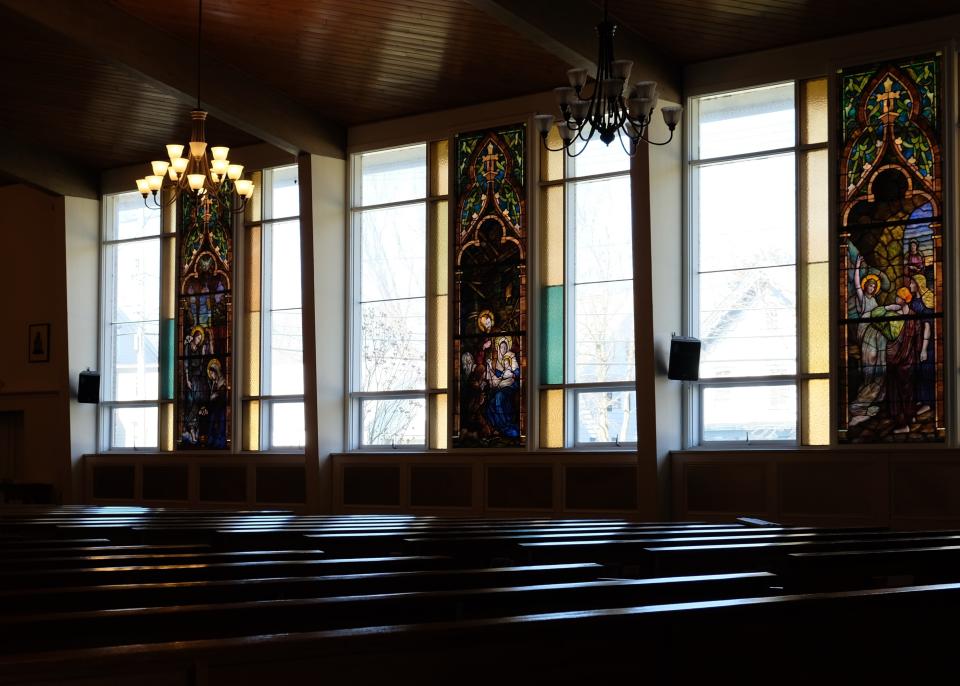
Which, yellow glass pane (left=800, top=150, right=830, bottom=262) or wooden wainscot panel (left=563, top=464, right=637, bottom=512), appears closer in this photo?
yellow glass pane (left=800, top=150, right=830, bottom=262)

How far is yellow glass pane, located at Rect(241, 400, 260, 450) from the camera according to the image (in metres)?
11.5

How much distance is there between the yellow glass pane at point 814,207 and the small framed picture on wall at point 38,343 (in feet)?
27.3

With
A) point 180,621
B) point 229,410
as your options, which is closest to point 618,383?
point 229,410

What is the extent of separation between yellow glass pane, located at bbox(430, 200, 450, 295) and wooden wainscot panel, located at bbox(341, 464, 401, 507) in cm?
172

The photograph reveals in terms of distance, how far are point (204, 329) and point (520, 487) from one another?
13.3 ft

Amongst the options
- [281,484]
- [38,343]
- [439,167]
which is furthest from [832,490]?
[38,343]

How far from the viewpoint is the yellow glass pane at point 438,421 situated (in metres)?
10.5

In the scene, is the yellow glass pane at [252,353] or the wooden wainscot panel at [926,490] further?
the yellow glass pane at [252,353]

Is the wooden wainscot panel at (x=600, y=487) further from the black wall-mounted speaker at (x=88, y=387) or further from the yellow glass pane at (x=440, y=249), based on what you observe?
the black wall-mounted speaker at (x=88, y=387)

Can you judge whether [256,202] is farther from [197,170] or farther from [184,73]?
[197,170]

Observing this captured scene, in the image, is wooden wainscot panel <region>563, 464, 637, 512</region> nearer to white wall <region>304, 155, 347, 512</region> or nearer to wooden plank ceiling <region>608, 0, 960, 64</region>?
white wall <region>304, 155, 347, 512</region>

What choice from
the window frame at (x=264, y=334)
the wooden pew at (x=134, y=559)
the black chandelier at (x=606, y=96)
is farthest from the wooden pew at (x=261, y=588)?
the window frame at (x=264, y=334)

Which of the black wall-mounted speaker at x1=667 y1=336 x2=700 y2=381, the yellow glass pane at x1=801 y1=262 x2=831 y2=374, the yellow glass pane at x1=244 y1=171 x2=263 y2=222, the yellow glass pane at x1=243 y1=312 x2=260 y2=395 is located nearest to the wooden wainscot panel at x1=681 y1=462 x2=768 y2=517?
the black wall-mounted speaker at x1=667 y1=336 x2=700 y2=381

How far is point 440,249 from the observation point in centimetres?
1056
